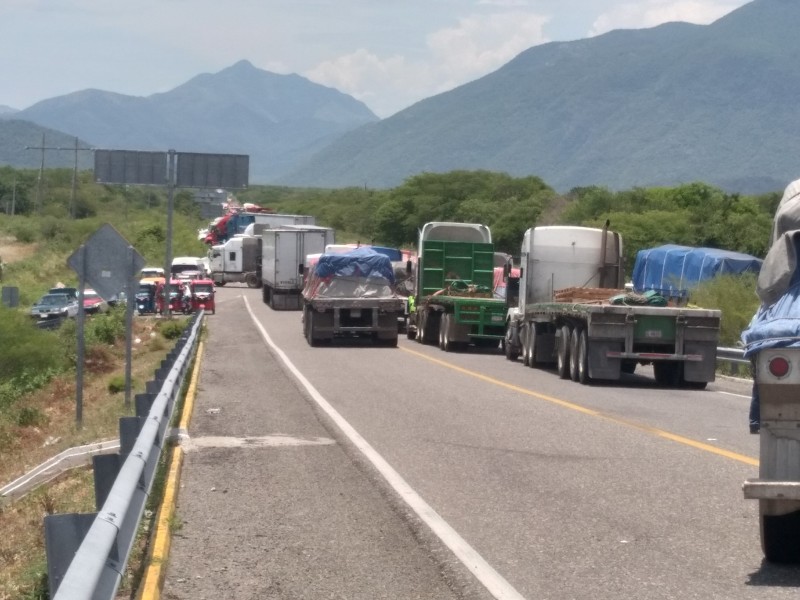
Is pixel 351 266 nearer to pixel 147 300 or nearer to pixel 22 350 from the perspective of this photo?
pixel 22 350

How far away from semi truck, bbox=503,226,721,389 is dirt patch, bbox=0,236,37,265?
2766 inches

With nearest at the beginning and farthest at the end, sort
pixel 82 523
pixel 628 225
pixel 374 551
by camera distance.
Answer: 1. pixel 82 523
2. pixel 374 551
3. pixel 628 225

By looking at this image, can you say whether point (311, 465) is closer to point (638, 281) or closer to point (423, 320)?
point (423, 320)

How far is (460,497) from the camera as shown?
35.0 ft

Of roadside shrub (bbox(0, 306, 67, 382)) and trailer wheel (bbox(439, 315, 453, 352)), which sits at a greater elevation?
trailer wheel (bbox(439, 315, 453, 352))

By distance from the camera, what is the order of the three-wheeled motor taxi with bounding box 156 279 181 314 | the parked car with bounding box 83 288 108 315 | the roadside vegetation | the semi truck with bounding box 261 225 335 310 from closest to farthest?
the roadside vegetation, the parked car with bounding box 83 288 108 315, the three-wheeled motor taxi with bounding box 156 279 181 314, the semi truck with bounding box 261 225 335 310

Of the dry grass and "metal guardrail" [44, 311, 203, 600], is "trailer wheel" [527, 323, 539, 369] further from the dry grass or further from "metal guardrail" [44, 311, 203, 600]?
"metal guardrail" [44, 311, 203, 600]

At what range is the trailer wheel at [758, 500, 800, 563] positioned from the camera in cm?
803

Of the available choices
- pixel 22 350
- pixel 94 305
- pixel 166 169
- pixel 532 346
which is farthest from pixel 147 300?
pixel 532 346

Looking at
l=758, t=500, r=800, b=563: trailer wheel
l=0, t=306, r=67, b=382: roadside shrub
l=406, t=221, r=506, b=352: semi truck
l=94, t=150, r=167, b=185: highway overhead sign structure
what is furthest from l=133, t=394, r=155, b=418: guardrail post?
l=94, t=150, r=167, b=185: highway overhead sign structure

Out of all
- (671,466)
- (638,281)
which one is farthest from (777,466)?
(638,281)

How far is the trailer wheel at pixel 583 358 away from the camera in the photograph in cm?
2242

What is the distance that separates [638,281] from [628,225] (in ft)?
104

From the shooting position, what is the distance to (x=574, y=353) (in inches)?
918
